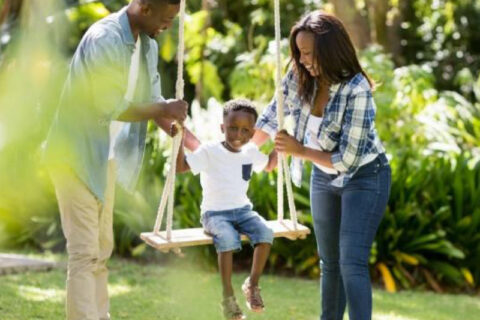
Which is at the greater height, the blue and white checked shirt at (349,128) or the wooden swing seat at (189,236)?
the blue and white checked shirt at (349,128)

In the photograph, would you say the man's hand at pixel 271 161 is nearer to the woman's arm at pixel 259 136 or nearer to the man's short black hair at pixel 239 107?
the woman's arm at pixel 259 136

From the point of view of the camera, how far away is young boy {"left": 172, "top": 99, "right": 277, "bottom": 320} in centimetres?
348

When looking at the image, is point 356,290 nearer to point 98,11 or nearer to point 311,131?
point 311,131

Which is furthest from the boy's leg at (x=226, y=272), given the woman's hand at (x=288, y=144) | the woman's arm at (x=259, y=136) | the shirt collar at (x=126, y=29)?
the shirt collar at (x=126, y=29)

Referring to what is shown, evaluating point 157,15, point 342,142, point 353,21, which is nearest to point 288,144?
point 342,142

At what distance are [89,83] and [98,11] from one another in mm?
2324

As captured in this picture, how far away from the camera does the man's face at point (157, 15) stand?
10.2 feet

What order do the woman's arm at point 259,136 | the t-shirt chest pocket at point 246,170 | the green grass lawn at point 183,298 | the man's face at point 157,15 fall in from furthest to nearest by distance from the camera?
the green grass lawn at point 183,298 → the woman's arm at point 259,136 → the t-shirt chest pocket at point 246,170 → the man's face at point 157,15

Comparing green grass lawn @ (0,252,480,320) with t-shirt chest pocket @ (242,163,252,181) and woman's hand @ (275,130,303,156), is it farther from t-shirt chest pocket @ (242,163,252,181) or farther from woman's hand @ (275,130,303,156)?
woman's hand @ (275,130,303,156)

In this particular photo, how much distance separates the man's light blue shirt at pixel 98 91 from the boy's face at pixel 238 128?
34 cm

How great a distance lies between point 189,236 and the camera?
11.2ft

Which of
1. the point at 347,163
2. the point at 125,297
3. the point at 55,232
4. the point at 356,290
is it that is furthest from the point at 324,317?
the point at 55,232

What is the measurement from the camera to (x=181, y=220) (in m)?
6.62

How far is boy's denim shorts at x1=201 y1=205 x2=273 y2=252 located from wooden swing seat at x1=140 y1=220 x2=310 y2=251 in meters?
0.03
